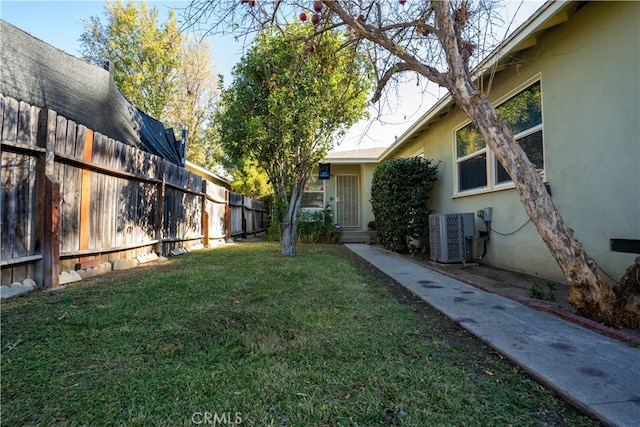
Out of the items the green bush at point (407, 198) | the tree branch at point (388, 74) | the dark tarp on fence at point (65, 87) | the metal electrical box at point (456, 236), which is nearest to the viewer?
the dark tarp on fence at point (65, 87)

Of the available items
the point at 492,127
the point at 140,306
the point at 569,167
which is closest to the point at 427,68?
the point at 492,127

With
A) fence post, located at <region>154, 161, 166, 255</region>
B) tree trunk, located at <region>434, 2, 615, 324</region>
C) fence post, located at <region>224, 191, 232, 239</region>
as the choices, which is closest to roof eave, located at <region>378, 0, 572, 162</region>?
tree trunk, located at <region>434, 2, 615, 324</region>

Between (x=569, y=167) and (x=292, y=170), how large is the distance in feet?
16.9

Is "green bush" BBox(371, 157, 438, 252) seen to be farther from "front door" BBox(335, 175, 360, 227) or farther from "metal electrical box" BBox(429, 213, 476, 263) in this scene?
"front door" BBox(335, 175, 360, 227)

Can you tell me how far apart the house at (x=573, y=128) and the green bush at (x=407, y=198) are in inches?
55.6

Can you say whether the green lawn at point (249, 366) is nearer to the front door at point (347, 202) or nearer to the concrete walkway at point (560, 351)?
the concrete walkway at point (560, 351)

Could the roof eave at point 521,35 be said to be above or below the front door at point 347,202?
above

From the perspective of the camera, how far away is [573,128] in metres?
3.83

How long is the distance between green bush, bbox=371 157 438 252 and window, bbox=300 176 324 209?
17.3 ft

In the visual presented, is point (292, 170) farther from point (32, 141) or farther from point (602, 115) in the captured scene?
point (602, 115)

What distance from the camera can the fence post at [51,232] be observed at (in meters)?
3.40

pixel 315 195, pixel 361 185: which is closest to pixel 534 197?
pixel 361 185

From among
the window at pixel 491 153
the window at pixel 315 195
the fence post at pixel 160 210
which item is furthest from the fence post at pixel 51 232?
the window at pixel 315 195

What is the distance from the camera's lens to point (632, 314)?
2443 mm
